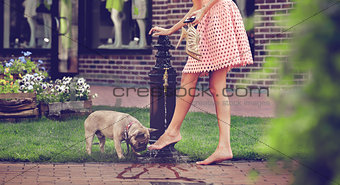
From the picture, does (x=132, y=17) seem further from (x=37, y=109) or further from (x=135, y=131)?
(x=135, y=131)

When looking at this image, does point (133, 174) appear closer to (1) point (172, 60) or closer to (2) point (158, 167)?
(2) point (158, 167)

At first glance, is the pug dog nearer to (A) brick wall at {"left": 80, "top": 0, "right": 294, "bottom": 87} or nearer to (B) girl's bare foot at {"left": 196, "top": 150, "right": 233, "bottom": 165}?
(B) girl's bare foot at {"left": 196, "top": 150, "right": 233, "bottom": 165}

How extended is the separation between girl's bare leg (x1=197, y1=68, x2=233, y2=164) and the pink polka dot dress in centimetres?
13

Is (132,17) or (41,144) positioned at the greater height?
(132,17)

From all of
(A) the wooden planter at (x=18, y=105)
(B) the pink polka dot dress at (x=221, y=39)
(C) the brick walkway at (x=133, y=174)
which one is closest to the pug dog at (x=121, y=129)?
(C) the brick walkway at (x=133, y=174)

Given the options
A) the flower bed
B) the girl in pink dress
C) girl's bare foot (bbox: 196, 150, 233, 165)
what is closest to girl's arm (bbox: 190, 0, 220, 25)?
the girl in pink dress

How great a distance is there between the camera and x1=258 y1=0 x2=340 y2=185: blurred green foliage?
4.39 ft

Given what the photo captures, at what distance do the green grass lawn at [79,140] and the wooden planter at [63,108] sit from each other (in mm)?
133

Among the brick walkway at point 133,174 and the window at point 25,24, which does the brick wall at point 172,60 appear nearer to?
the window at point 25,24

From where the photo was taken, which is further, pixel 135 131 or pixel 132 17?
pixel 132 17

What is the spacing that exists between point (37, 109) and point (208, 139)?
2.82m

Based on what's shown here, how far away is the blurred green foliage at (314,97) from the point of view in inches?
52.6

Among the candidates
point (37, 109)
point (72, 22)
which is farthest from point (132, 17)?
point (37, 109)

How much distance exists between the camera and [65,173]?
4660 mm
